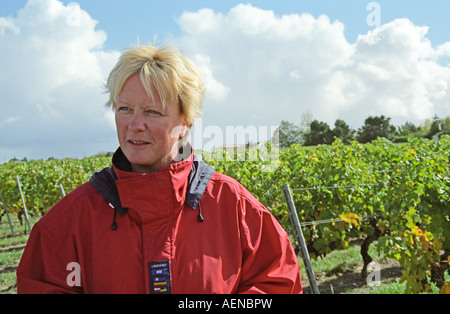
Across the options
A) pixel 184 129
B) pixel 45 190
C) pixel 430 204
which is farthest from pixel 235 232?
pixel 45 190

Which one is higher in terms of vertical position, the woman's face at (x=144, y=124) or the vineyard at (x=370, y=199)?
the woman's face at (x=144, y=124)

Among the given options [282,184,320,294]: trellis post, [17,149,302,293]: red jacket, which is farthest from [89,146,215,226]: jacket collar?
[282,184,320,294]: trellis post

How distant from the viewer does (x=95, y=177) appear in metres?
1.59

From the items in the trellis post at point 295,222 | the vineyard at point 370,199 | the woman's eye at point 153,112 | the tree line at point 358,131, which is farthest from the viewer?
the tree line at point 358,131

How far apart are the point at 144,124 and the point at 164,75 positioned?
188 millimetres

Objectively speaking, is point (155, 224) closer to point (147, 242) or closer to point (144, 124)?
point (147, 242)

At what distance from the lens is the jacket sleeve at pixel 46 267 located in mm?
1455

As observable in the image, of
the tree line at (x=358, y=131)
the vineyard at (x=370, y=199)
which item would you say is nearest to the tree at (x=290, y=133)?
the tree line at (x=358, y=131)

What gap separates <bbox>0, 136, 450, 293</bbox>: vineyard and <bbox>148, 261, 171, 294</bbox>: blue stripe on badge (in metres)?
3.27

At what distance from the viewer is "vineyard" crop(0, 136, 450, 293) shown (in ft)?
14.3

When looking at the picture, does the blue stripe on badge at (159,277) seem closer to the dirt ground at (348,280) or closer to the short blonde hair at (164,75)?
the short blonde hair at (164,75)

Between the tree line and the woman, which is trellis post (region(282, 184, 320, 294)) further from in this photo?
the tree line

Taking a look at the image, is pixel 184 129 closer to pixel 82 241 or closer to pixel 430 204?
pixel 82 241

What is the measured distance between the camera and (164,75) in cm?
153
